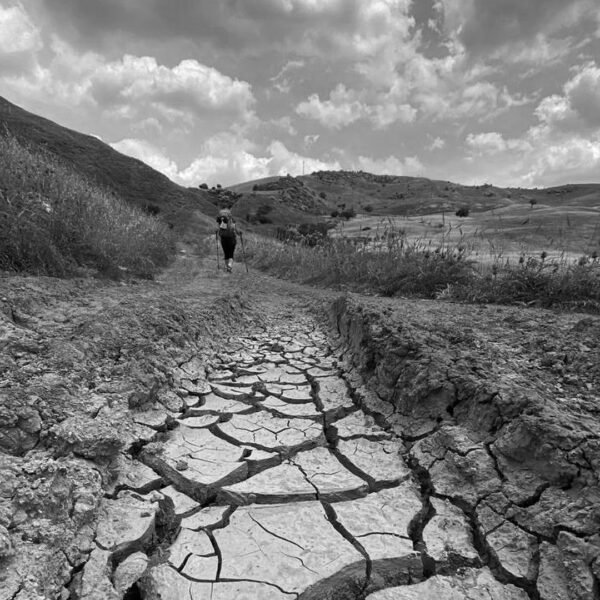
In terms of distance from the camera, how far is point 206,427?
271 cm

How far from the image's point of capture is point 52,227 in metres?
5.33

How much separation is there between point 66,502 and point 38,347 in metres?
1.29

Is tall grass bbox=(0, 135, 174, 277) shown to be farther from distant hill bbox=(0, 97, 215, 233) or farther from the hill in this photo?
distant hill bbox=(0, 97, 215, 233)

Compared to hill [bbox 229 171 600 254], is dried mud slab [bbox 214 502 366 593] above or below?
below

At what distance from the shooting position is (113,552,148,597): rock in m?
1.50

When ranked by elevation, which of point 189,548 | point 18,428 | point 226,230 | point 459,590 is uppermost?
point 226,230

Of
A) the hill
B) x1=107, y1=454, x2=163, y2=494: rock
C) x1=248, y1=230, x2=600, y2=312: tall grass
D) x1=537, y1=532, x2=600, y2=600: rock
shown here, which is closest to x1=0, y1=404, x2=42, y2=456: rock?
x1=107, y1=454, x2=163, y2=494: rock

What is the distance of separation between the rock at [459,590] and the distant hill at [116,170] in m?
22.8

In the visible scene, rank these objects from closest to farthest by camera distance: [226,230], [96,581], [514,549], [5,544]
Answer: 1. [5,544]
2. [96,581]
3. [514,549]
4. [226,230]

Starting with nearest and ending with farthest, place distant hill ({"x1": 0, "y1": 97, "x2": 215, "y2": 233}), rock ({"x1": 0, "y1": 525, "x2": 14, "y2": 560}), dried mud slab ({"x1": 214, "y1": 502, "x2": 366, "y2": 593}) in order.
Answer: rock ({"x1": 0, "y1": 525, "x2": 14, "y2": 560}) < dried mud slab ({"x1": 214, "y1": 502, "x2": 366, "y2": 593}) < distant hill ({"x1": 0, "y1": 97, "x2": 215, "y2": 233})

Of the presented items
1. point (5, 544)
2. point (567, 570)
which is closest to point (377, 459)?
point (567, 570)

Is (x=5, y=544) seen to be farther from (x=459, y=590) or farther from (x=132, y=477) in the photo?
(x=459, y=590)

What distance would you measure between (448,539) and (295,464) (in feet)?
2.95

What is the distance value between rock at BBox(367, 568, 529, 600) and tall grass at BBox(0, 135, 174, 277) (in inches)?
177
